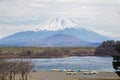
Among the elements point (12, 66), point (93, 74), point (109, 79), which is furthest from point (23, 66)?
point (93, 74)

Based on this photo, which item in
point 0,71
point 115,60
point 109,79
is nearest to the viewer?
point 115,60

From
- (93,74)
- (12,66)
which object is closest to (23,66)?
(12,66)

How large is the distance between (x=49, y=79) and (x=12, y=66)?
12.9 meters

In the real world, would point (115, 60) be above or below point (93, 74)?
above

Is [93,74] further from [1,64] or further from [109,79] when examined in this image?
[1,64]

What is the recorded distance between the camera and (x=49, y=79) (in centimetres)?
8375

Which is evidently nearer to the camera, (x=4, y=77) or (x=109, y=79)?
(x=4, y=77)

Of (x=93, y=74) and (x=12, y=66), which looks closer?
(x=12, y=66)

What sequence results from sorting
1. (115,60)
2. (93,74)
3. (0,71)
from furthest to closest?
(93,74) → (0,71) → (115,60)

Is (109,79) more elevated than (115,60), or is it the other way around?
(115,60)

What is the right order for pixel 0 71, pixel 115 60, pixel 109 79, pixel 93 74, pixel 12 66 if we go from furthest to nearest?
1. pixel 93 74
2. pixel 109 79
3. pixel 12 66
4. pixel 0 71
5. pixel 115 60

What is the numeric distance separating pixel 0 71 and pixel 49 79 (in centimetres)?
1763

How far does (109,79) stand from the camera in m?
82.4

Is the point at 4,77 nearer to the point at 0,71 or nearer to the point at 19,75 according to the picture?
the point at 0,71
